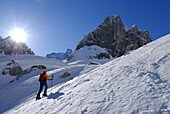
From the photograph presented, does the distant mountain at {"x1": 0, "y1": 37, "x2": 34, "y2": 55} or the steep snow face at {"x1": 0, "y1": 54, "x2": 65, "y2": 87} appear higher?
the distant mountain at {"x1": 0, "y1": 37, "x2": 34, "y2": 55}

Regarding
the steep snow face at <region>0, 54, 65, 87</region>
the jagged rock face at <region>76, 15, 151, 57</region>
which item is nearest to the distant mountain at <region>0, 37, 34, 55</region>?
the steep snow face at <region>0, 54, 65, 87</region>

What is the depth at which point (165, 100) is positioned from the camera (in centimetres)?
285

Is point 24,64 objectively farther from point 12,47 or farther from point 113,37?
point 113,37

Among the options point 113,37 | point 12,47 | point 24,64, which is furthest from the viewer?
point 113,37

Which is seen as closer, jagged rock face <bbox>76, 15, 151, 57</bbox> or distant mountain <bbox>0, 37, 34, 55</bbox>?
distant mountain <bbox>0, 37, 34, 55</bbox>

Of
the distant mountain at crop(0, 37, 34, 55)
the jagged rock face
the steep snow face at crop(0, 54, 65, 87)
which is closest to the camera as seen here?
the steep snow face at crop(0, 54, 65, 87)

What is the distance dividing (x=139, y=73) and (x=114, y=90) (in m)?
1.63

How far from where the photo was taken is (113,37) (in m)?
67.6

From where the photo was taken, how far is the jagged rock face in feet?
202

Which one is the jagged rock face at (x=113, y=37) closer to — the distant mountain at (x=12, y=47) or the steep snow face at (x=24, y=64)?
the steep snow face at (x=24, y=64)

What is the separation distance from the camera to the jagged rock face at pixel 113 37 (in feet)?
202

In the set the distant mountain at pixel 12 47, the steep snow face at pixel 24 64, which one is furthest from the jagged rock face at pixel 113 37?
the distant mountain at pixel 12 47

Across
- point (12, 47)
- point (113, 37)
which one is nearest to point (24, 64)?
point (12, 47)

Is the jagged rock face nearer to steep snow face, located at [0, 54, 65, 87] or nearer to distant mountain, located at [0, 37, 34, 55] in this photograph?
steep snow face, located at [0, 54, 65, 87]
